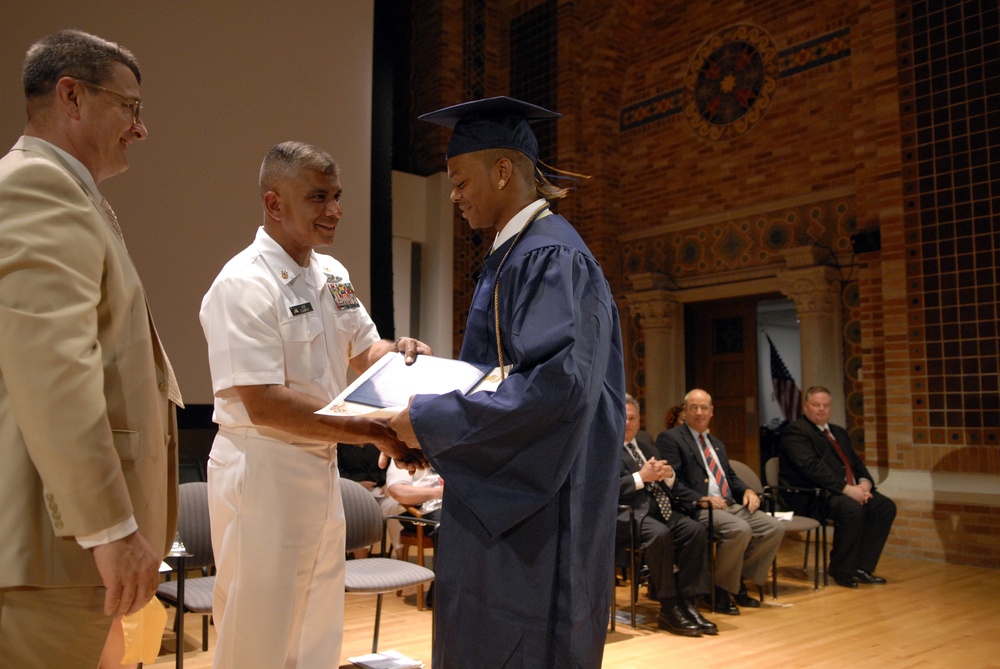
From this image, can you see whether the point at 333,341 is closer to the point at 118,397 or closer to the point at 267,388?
the point at 267,388

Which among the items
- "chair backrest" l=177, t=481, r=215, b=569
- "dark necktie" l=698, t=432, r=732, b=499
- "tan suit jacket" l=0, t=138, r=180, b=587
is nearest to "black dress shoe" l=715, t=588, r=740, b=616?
"dark necktie" l=698, t=432, r=732, b=499

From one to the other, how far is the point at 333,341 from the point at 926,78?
6834mm

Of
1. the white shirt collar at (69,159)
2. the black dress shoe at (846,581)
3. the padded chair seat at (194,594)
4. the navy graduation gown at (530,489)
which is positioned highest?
the white shirt collar at (69,159)

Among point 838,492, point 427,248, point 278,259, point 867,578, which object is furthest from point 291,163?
point 427,248

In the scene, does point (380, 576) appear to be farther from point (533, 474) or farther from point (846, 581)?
point (846, 581)

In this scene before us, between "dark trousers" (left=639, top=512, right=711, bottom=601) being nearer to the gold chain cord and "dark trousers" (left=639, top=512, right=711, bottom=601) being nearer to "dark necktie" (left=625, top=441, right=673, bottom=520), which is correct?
"dark necktie" (left=625, top=441, right=673, bottom=520)

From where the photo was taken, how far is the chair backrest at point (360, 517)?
3.92m

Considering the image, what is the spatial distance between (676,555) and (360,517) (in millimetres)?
2179

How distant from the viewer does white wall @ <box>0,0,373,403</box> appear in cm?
578

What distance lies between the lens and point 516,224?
1.81 metres

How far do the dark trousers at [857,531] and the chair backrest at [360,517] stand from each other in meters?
3.86

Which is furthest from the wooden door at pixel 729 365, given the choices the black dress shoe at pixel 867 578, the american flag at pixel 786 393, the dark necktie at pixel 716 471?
the dark necktie at pixel 716 471

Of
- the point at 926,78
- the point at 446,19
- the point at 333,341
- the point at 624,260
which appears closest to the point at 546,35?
the point at 446,19

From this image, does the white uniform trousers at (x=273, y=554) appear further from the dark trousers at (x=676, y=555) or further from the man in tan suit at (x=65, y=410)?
the dark trousers at (x=676, y=555)
